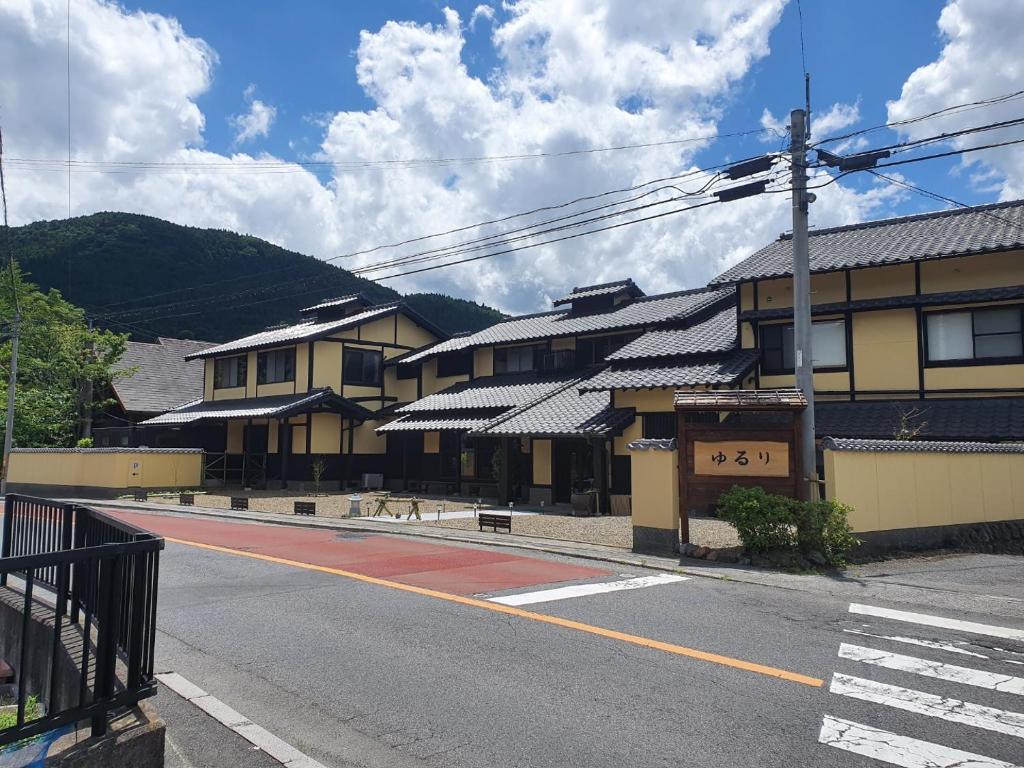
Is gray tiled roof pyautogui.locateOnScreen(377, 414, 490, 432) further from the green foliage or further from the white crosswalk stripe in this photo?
the white crosswalk stripe

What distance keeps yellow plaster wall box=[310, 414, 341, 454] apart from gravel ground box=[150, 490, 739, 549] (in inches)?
109

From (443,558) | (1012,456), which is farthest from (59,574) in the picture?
(1012,456)

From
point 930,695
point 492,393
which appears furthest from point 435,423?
point 930,695

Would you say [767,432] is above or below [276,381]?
below

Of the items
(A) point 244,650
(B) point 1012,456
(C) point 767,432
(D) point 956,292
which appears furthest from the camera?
(D) point 956,292

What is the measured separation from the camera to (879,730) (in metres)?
4.61

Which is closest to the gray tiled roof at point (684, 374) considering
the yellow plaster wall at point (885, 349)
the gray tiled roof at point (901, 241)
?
the gray tiled roof at point (901, 241)

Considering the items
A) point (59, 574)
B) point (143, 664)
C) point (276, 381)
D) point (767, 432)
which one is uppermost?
point (276, 381)

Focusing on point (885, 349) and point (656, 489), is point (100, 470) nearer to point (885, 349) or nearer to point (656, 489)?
point (656, 489)

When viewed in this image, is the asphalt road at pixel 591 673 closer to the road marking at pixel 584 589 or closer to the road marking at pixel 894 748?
the road marking at pixel 894 748

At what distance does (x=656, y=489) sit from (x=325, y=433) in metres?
20.4

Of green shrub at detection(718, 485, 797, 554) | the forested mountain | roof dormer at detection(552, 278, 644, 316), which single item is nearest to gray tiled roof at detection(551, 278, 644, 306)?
roof dormer at detection(552, 278, 644, 316)

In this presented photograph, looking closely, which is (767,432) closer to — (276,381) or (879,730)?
(879,730)

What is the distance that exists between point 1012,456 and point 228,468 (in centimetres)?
2995
